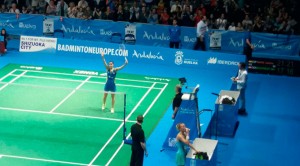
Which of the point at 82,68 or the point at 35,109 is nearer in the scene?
the point at 35,109

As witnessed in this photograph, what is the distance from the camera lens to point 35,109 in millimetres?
24672

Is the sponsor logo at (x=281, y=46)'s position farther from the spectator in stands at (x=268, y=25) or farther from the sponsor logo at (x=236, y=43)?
the sponsor logo at (x=236, y=43)

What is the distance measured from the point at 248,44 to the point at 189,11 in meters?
5.18

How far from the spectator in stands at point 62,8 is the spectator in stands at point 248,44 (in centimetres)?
1076

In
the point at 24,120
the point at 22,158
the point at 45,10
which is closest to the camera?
the point at 22,158

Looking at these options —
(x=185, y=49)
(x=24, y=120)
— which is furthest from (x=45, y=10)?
(x=24, y=120)

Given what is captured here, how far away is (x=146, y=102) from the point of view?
2617cm

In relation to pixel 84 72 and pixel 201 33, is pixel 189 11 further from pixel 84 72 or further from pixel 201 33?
pixel 84 72

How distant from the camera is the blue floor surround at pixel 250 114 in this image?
20959 mm

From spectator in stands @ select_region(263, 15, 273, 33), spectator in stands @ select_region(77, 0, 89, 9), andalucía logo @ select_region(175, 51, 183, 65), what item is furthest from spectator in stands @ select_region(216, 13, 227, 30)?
spectator in stands @ select_region(77, 0, 89, 9)

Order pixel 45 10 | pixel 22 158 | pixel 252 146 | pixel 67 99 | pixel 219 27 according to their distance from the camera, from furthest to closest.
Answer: pixel 45 10
pixel 219 27
pixel 67 99
pixel 252 146
pixel 22 158

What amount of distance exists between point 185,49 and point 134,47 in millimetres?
2664

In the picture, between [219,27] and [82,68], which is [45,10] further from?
[219,27]

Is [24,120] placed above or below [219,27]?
below
